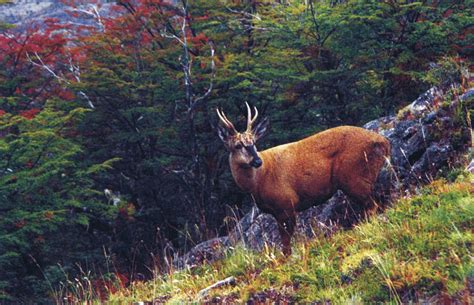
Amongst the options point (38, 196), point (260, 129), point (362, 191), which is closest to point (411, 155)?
point (362, 191)

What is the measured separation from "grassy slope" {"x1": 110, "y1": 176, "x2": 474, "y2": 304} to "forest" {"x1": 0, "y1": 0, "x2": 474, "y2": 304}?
7.05m

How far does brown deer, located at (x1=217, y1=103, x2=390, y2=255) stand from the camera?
297 inches

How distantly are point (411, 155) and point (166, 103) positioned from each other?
10.7 metres

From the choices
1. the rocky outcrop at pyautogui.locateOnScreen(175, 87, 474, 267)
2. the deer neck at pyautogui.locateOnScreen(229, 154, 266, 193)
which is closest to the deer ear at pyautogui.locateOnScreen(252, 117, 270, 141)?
the deer neck at pyautogui.locateOnScreen(229, 154, 266, 193)

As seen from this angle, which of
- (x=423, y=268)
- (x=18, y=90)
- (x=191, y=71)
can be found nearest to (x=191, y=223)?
(x=191, y=71)

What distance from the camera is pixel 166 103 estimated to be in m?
18.0

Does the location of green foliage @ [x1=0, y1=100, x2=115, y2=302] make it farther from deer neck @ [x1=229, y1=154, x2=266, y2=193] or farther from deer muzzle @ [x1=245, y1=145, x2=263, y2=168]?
deer muzzle @ [x1=245, y1=145, x2=263, y2=168]

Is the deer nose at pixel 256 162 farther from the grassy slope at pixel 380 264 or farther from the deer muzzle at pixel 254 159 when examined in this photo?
the grassy slope at pixel 380 264

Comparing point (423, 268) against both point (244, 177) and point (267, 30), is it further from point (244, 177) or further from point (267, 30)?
point (267, 30)

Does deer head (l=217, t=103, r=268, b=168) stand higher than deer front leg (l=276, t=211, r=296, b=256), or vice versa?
deer head (l=217, t=103, r=268, b=168)

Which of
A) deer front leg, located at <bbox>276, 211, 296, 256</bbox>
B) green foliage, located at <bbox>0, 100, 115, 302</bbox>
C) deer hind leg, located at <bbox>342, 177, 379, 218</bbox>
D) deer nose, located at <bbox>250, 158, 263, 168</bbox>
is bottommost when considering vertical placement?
green foliage, located at <bbox>0, 100, 115, 302</bbox>

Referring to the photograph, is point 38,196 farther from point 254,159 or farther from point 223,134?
point 254,159

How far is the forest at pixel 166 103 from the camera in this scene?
552 inches

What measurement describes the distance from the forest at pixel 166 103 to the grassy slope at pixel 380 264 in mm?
7053
